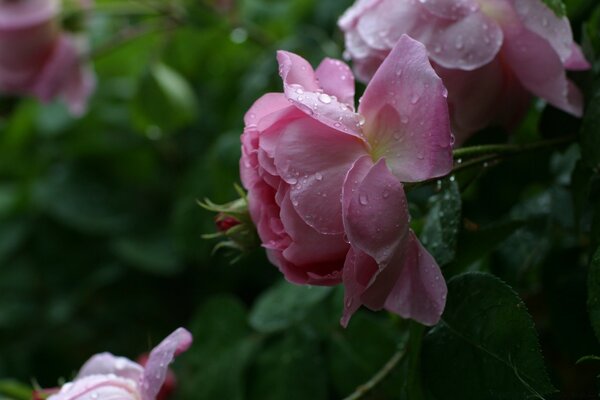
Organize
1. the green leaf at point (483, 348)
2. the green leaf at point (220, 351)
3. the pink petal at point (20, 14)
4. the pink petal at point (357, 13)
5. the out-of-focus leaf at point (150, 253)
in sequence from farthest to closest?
the out-of-focus leaf at point (150, 253)
the pink petal at point (20, 14)
the green leaf at point (220, 351)
the pink petal at point (357, 13)
the green leaf at point (483, 348)

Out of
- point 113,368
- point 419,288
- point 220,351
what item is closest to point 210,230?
point 220,351

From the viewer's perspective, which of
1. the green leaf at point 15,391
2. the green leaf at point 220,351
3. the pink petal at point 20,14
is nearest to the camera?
the green leaf at point 15,391

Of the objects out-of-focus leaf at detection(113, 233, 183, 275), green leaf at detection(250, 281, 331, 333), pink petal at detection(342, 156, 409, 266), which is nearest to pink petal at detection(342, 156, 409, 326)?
pink petal at detection(342, 156, 409, 266)

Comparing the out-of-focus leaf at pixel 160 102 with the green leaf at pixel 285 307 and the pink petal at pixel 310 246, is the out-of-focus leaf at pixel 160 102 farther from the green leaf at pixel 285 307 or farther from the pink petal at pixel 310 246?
the pink petal at pixel 310 246

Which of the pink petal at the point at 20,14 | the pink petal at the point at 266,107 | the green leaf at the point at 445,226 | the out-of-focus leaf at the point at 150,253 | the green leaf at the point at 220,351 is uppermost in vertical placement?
the pink petal at the point at 266,107

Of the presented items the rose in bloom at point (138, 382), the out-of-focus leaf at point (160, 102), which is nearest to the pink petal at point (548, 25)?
the rose in bloom at point (138, 382)

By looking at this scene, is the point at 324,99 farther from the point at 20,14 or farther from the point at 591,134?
the point at 20,14
